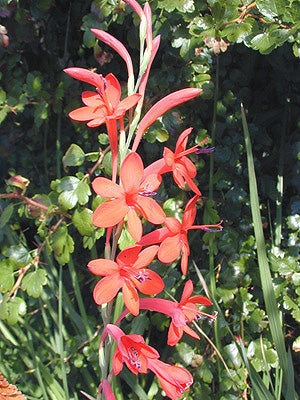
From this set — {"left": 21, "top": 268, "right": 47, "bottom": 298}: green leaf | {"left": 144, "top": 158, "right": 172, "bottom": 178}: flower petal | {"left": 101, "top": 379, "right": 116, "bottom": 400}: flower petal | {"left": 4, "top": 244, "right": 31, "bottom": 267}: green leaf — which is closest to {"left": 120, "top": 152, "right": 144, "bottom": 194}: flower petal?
{"left": 144, "top": 158, "right": 172, "bottom": 178}: flower petal

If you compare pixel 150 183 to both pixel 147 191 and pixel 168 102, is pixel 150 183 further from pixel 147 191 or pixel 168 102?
pixel 168 102

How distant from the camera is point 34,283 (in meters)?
1.49

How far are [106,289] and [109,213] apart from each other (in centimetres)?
16

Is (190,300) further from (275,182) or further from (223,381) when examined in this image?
(275,182)

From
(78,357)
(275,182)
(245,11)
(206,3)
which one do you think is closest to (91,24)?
(206,3)

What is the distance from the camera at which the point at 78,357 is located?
1.66 meters

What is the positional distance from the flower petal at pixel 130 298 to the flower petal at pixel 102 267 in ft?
0.13

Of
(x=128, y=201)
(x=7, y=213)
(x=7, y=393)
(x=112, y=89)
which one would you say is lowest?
(x=7, y=393)

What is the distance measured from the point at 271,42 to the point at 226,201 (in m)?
0.60

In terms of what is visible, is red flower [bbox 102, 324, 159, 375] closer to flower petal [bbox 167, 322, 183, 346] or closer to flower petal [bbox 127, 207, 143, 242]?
flower petal [bbox 167, 322, 183, 346]

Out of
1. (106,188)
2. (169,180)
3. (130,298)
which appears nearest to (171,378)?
(130,298)

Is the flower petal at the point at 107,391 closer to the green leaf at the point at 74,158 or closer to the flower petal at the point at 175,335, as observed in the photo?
the flower petal at the point at 175,335

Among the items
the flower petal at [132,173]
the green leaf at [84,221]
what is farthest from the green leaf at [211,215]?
the flower petal at [132,173]

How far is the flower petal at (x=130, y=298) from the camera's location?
923 millimetres
